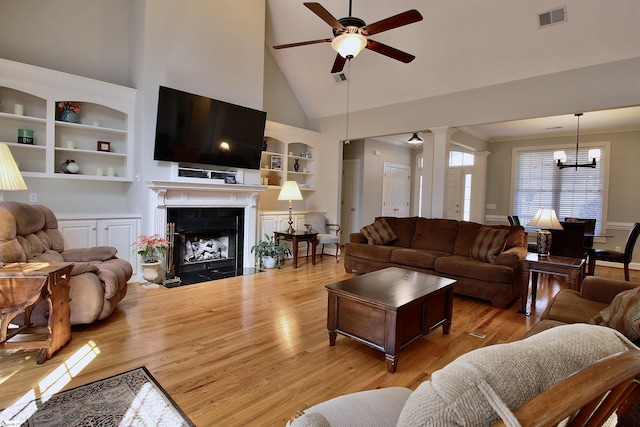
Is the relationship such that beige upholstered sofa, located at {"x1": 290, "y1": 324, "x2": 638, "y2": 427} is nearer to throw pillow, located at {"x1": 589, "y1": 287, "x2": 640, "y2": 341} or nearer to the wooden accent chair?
the wooden accent chair

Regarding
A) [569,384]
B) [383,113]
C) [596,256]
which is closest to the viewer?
[569,384]

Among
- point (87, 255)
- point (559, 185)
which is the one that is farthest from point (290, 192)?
point (559, 185)

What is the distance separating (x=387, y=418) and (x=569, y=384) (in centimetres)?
75

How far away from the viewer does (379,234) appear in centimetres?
540

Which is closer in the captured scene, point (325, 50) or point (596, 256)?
point (596, 256)

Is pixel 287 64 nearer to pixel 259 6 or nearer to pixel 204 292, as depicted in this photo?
pixel 259 6

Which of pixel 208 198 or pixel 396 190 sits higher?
pixel 396 190

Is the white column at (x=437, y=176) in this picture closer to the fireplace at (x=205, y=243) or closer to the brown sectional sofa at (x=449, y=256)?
the brown sectional sofa at (x=449, y=256)

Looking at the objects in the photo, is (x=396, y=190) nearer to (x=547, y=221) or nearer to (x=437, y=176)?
(x=437, y=176)

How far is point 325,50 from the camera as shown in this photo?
5598 mm

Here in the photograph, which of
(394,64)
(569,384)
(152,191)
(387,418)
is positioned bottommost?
(387,418)

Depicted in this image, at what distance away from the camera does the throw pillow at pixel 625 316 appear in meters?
1.49


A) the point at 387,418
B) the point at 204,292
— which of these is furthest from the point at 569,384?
the point at 204,292

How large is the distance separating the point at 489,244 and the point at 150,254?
4435 millimetres
